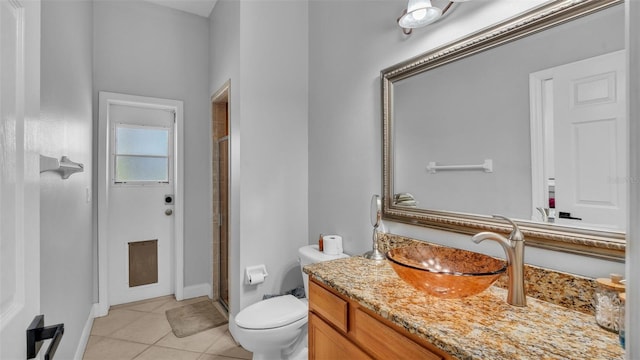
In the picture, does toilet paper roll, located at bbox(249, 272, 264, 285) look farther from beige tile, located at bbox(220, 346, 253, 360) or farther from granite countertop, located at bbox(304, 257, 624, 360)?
granite countertop, located at bbox(304, 257, 624, 360)

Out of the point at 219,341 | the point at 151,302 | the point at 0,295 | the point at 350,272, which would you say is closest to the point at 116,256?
the point at 151,302

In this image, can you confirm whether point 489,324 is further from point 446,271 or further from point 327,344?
point 327,344

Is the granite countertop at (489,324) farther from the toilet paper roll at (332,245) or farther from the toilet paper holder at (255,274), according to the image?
the toilet paper holder at (255,274)

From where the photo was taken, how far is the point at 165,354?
2172mm

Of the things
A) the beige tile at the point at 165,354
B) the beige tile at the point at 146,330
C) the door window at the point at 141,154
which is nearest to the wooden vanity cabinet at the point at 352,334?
the beige tile at the point at 165,354

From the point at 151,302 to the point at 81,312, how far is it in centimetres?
97

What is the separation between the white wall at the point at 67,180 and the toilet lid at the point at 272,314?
2.98 feet

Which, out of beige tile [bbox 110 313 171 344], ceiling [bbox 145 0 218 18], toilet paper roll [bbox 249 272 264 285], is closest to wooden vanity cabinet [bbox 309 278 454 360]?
toilet paper roll [bbox 249 272 264 285]

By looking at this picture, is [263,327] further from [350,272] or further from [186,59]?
[186,59]

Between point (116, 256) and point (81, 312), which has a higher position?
point (116, 256)

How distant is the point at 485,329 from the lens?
0.89 meters

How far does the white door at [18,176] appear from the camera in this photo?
1.81ft

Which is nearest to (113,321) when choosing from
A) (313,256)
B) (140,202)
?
(140,202)

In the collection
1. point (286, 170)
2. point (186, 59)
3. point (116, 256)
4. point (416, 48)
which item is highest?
point (186, 59)
